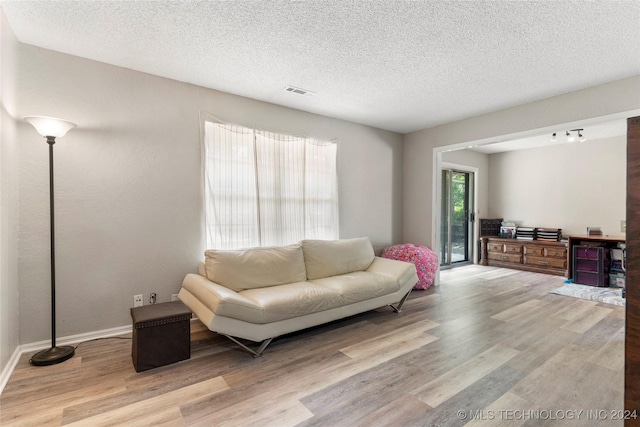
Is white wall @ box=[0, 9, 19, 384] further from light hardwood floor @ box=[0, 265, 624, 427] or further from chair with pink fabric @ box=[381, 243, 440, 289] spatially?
chair with pink fabric @ box=[381, 243, 440, 289]

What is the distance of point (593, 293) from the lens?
441 cm

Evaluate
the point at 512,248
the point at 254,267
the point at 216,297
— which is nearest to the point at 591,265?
the point at 512,248

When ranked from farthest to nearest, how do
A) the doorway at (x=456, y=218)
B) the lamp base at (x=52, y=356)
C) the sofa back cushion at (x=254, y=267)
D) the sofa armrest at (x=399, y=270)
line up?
the doorway at (x=456, y=218) → the sofa armrest at (x=399, y=270) → the sofa back cushion at (x=254, y=267) → the lamp base at (x=52, y=356)

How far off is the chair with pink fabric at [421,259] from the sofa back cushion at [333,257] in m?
0.90

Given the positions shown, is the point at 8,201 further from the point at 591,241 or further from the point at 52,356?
the point at 591,241

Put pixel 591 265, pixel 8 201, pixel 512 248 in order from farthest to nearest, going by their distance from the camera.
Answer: pixel 512 248 < pixel 591 265 < pixel 8 201

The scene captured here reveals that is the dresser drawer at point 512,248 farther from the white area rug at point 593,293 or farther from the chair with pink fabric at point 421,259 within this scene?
the chair with pink fabric at point 421,259

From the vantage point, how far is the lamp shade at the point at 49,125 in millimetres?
2145

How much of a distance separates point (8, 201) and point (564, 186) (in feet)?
26.9

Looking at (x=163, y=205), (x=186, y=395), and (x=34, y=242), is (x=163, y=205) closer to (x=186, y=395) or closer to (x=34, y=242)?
(x=34, y=242)

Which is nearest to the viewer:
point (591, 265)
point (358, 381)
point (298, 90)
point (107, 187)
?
point (358, 381)

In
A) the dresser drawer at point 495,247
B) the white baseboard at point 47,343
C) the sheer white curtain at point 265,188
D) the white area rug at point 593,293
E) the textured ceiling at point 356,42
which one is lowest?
the white area rug at point 593,293

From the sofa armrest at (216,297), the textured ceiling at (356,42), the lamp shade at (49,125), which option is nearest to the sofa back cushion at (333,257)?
the sofa armrest at (216,297)

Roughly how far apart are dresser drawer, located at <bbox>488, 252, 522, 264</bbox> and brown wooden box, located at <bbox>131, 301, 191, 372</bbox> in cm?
639
